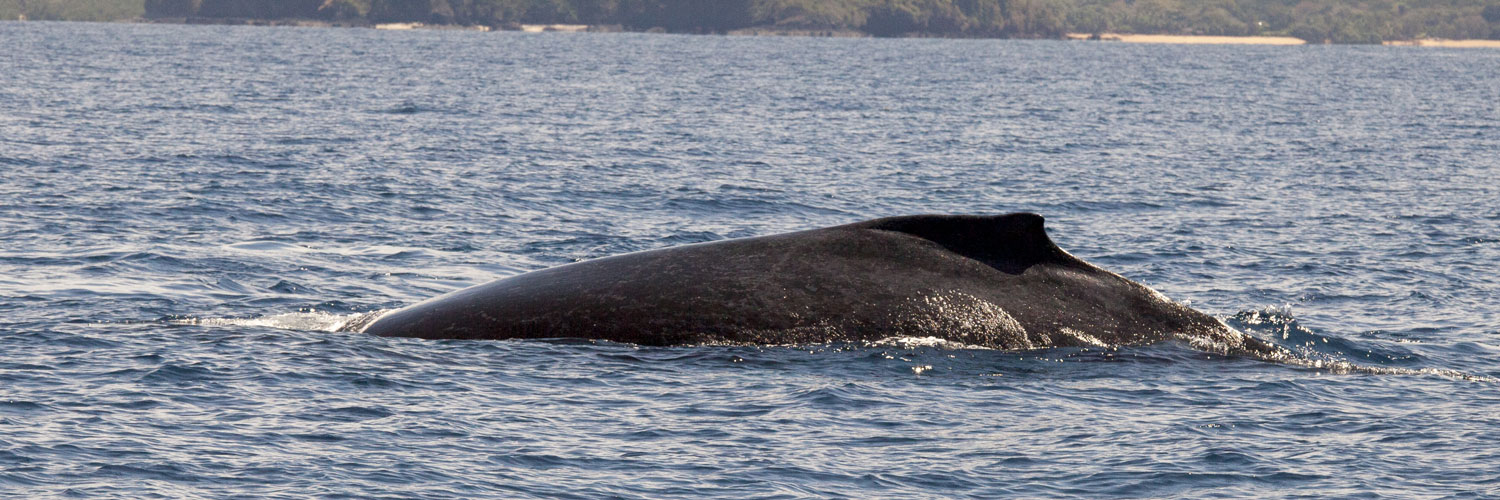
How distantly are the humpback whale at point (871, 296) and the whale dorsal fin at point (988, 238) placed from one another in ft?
0.03

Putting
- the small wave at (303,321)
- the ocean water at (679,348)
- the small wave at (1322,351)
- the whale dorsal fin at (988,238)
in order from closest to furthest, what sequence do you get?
1. the ocean water at (679,348)
2. the whale dorsal fin at (988,238)
3. the small wave at (1322,351)
4. the small wave at (303,321)

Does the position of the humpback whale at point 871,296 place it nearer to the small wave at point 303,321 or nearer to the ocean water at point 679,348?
the ocean water at point 679,348

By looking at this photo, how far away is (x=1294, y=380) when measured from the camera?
42.7ft

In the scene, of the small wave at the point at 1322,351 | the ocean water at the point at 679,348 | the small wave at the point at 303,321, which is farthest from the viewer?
the small wave at the point at 303,321

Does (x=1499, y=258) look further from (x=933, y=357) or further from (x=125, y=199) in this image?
(x=125, y=199)

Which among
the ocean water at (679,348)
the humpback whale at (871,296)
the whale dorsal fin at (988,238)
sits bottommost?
the ocean water at (679,348)

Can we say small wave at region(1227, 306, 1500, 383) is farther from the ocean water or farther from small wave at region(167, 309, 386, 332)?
small wave at region(167, 309, 386, 332)

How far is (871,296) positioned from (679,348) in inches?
62.0

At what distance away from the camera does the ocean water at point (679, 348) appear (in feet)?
34.3

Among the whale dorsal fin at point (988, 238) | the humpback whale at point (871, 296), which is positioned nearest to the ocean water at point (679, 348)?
the humpback whale at point (871, 296)

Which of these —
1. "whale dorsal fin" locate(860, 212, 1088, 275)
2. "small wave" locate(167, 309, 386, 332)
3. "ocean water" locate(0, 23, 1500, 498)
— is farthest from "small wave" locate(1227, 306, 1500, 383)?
"small wave" locate(167, 309, 386, 332)

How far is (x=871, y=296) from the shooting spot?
508 inches

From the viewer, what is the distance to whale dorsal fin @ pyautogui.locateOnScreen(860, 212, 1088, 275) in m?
12.8

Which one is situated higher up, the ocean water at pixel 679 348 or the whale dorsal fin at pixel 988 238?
the whale dorsal fin at pixel 988 238
